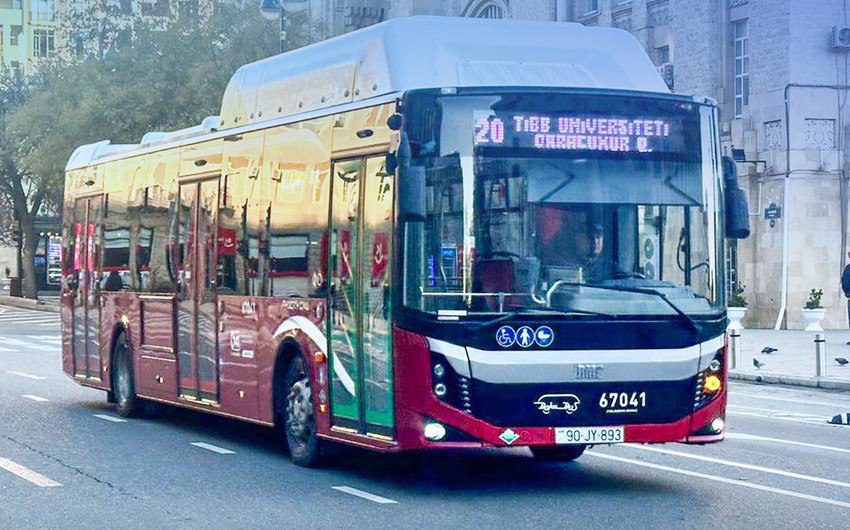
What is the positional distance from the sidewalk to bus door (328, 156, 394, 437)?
12607mm

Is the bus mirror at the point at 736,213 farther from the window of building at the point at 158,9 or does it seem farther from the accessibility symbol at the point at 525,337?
the window of building at the point at 158,9

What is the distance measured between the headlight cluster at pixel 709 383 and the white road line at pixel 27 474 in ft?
14.7

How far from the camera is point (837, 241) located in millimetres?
39500

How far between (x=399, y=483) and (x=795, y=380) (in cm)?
1314

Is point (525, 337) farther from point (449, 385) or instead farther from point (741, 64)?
point (741, 64)

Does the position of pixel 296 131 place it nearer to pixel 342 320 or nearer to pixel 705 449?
pixel 342 320

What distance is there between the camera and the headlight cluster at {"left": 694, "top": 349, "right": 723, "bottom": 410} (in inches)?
451

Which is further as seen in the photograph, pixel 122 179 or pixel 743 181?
pixel 743 181

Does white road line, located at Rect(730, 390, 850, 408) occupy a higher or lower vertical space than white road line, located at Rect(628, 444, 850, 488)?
lower

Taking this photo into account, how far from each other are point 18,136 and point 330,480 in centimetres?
5422

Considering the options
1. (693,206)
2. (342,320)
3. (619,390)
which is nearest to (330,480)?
(342,320)

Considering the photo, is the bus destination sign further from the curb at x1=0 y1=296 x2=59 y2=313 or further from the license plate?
the curb at x1=0 y1=296 x2=59 y2=313

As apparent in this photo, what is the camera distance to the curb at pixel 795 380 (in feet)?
76.3

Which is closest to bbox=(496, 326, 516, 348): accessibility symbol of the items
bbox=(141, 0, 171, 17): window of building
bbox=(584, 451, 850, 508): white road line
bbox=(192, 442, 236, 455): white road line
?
bbox=(584, 451, 850, 508): white road line
